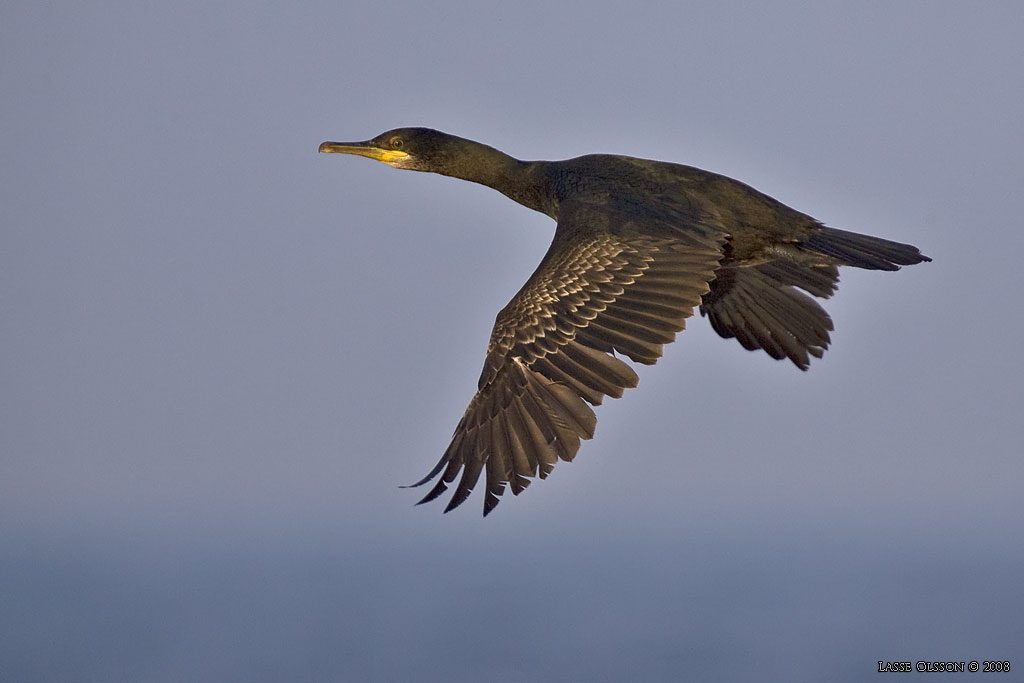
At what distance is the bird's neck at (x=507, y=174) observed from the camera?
11.8 metres

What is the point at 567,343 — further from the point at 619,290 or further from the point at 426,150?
the point at 426,150

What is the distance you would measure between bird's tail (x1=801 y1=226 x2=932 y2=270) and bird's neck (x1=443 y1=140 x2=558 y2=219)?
1.81m

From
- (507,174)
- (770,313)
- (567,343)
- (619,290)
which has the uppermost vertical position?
(507,174)

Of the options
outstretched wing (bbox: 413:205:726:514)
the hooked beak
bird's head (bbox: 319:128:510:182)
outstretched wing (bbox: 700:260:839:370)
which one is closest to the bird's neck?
bird's head (bbox: 319:128:510:182)

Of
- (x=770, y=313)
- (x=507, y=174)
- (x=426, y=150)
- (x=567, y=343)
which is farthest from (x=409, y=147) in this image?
(x=567, y=343)

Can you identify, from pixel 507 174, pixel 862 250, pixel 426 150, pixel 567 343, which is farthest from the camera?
pixel 426 150

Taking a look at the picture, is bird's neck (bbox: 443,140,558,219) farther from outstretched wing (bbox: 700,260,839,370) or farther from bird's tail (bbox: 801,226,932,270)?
bird's tail (bbox: 801,226,932,270)

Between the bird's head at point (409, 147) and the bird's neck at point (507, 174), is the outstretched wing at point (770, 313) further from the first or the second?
the bird's head at point (409, 147)

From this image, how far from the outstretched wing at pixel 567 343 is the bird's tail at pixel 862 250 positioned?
962mm

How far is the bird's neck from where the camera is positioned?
1184 cm

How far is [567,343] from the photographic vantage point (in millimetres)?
9914

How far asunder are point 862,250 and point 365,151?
141 inches

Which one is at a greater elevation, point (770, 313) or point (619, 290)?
point (770, 313)

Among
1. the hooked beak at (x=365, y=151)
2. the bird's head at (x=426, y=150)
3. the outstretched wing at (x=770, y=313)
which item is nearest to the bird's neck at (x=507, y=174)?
the bird's head at (x=426, y=150)
